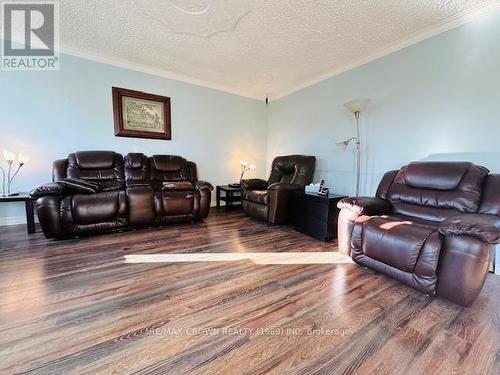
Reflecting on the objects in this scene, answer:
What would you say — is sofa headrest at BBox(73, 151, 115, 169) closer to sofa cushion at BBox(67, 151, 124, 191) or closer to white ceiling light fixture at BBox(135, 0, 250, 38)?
sofa cushion at BBox(67, 151, 124, 191)

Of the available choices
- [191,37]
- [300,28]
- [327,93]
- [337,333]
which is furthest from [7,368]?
[327,93]

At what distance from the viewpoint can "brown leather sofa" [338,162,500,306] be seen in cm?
139

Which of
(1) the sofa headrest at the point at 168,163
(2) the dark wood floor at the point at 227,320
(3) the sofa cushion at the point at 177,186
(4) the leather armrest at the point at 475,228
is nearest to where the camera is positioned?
(2) the dark wood floor at the point at 227,320

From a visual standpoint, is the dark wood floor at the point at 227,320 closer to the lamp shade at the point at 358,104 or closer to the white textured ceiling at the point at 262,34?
the lamp shade at the point at 358,104

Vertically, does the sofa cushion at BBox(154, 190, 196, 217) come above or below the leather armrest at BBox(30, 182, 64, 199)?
below

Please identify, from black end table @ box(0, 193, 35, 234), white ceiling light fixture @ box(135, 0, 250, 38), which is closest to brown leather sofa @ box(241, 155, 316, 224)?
white ceiling light fixture @ box(135, 0, 250, 38)

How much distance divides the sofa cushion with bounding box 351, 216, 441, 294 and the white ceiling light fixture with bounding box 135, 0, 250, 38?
233cm

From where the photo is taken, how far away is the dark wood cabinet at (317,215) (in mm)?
2590

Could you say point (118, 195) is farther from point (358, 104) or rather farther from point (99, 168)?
point (358, 104)

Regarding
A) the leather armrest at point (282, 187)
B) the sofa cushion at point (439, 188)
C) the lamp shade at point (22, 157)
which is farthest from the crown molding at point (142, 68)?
the sofa cushion at point (439, 188)

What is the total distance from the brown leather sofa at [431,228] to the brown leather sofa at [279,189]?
1.01 m

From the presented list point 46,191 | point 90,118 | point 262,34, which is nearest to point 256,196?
point 262,34

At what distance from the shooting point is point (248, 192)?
3561 mm

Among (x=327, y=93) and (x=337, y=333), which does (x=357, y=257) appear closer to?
(x=337, y=333)
